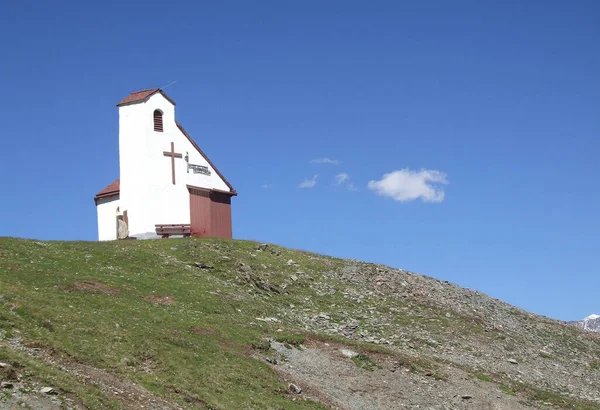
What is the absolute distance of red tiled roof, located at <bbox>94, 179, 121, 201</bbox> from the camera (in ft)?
249

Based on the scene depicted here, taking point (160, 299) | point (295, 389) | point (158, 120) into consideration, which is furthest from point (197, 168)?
point (295, 389)

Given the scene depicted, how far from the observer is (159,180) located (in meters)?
72.5

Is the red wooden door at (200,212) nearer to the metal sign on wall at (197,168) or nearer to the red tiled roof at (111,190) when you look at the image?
the metal sign on wall at (197,168)

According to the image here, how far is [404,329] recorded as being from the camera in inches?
2169

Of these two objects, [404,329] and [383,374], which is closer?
[383,374]

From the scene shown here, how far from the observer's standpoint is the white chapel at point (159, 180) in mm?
72062

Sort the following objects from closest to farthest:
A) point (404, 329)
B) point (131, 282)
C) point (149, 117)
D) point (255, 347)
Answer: point (255, 347)
point (131, 282)
point (404, 329)
point (149, 117)

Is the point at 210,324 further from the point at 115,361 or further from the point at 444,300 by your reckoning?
the point at 444,300

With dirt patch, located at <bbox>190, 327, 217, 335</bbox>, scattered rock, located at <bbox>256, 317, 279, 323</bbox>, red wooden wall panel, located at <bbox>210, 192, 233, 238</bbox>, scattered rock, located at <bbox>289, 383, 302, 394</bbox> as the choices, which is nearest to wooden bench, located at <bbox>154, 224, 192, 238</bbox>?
red wooden wall panel, located at <bbox>210, 192, 233, 238</bbox>

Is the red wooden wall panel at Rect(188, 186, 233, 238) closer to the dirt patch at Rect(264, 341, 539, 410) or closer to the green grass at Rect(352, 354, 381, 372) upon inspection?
the dirt patch at Rect(264, 341, 539, 410)

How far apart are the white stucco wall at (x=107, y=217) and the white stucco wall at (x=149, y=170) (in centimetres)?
239

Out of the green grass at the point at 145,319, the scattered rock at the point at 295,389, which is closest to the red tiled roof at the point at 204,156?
the green grass at the point at 145,319

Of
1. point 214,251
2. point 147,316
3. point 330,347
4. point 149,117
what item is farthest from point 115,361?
point 149,117

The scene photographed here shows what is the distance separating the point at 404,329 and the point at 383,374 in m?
11.3
